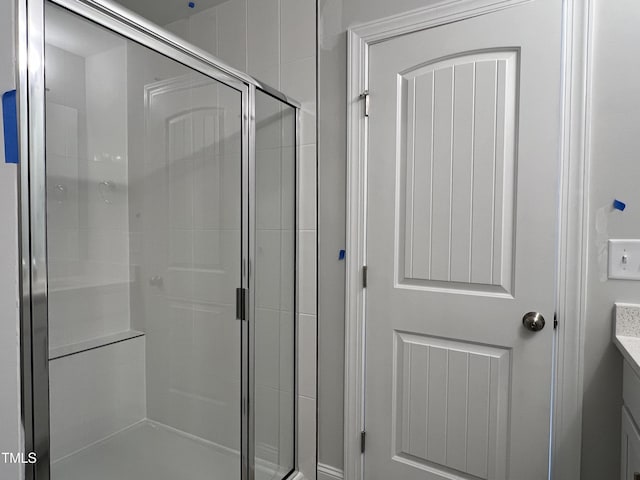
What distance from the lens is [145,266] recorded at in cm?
130

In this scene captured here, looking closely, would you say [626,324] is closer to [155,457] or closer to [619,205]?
[619,205]

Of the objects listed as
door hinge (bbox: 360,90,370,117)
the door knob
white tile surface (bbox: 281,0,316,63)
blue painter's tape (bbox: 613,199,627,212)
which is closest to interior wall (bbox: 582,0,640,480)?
blue painter's tape (bbox: 613,199,627,212)

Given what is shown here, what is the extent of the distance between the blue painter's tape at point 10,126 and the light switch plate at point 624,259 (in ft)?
5.19

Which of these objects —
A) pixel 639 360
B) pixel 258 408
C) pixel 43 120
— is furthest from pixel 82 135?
pixel 639 360

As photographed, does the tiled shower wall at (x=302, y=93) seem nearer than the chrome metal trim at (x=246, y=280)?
No

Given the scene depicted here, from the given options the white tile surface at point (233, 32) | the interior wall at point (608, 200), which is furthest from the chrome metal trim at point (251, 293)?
the interior wall at point (608, 200)

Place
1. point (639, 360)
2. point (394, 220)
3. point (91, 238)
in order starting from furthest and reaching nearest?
point (394, 220) → point (91, 238) → point (639, 360)

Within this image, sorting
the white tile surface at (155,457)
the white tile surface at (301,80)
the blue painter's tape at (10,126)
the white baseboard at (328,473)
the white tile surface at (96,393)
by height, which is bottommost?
the white baseboard at (328,473)

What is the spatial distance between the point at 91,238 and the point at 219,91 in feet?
2.17

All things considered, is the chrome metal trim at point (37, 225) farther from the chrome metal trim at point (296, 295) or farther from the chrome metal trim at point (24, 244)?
the chrome metal trim at point (296, 295)

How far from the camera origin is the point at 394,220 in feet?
4.91

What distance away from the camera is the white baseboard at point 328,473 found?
1.64m

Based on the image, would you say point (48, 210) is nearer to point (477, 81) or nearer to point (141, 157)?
point (141, 157)

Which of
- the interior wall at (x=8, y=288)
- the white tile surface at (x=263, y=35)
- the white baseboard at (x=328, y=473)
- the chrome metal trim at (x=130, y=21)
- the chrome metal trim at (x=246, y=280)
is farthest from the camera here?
the white tile surface at (x=263, y=35)
